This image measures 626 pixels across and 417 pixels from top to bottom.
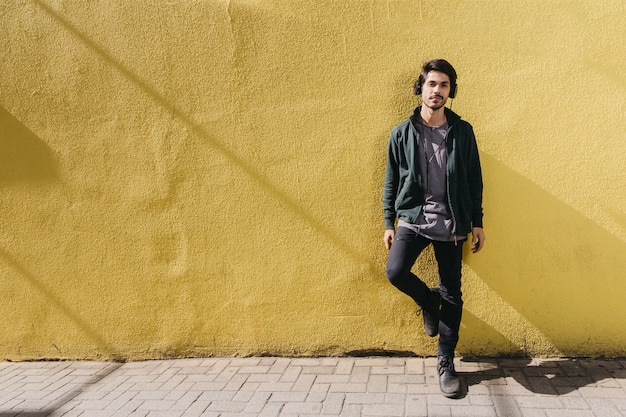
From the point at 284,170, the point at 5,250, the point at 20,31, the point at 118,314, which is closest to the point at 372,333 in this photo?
the point at 284,170

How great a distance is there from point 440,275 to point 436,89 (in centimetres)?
122

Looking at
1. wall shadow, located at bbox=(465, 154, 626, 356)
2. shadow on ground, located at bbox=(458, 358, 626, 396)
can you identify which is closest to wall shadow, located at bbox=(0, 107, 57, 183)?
wall shadow, located at bbox=(465, 154, 626, 356)

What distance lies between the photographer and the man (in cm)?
340

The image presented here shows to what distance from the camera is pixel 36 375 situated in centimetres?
429

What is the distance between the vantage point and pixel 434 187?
344 centimetres

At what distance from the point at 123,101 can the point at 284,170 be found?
1363mm

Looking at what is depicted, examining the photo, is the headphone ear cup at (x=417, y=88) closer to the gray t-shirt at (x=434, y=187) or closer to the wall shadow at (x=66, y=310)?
the gray t-shirt at (x=434, y=187)

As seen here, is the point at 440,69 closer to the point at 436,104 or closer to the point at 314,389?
the point at 436,104

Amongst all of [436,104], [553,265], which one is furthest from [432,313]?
[436,104]

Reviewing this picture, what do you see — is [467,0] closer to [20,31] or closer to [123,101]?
[123,101]

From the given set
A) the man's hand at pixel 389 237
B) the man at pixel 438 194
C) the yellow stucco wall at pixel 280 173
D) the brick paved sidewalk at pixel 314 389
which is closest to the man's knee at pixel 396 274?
the man at pixel 438 194

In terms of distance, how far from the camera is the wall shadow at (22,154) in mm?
4336

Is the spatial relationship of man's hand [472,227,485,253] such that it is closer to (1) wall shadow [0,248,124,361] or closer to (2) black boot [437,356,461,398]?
(2) black boot [437,356,461,398]

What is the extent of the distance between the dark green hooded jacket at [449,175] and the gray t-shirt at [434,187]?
0.04 metres
